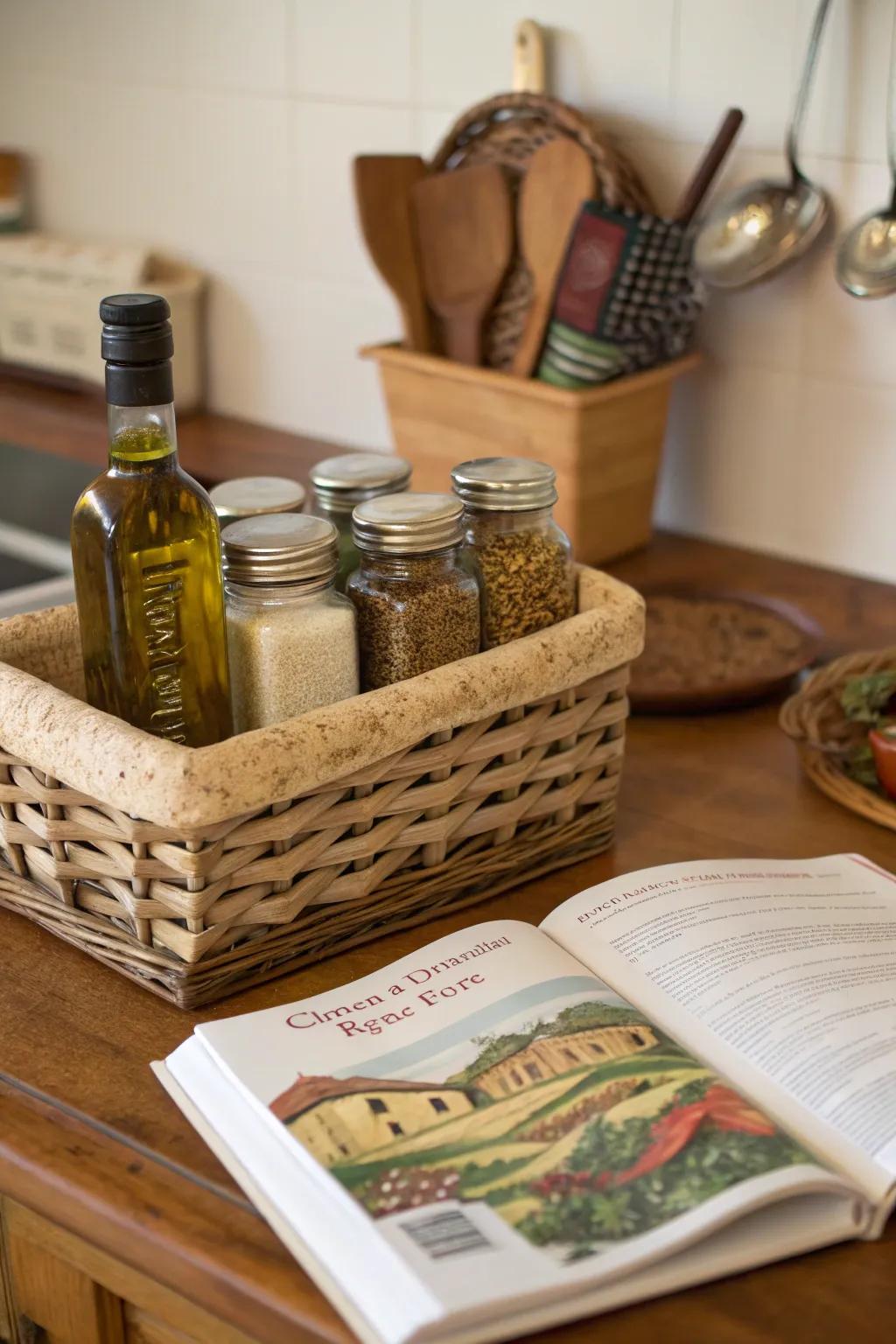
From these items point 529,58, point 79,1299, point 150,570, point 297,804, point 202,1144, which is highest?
point 529,58

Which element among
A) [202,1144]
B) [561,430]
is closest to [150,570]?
[202,1144]

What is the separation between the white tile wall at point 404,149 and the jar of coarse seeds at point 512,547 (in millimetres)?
601

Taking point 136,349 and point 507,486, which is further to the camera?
point 507,486

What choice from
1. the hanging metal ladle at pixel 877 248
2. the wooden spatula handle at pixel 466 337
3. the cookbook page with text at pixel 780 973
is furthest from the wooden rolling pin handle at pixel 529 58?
the cookbook page with text at pixel 780 973

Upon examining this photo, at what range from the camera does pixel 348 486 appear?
0.91 metres

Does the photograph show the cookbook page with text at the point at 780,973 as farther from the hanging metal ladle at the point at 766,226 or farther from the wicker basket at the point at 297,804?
the hanging metal ladle at the point at 766,226

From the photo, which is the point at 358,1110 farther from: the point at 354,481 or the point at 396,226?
the point at 396,226

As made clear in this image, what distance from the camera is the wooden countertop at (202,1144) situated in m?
0.59

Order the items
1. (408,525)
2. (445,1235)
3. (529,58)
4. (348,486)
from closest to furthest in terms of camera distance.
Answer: (445,1235)
(408,525)
(348,486)
(529,58)

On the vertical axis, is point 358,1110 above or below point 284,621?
below

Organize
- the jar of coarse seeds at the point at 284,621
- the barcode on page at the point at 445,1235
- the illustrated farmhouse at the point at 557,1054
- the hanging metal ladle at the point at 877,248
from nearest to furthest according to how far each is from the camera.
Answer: the barcode on page at the point at 445,1235, the illustrated farmhouse at the point at 557,1054, the jar of coarse seeds at the point at 284,621, the hanging metal ladle at the point at 877,248

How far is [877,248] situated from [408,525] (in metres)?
0.66

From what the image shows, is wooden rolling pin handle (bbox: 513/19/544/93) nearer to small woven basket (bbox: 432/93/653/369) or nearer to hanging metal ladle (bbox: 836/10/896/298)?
small woven basket (bbox: 432/93/653/369)

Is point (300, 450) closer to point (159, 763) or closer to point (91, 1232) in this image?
point (159, 763)
